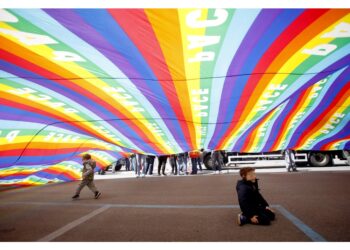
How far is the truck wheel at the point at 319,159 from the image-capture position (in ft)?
46.7

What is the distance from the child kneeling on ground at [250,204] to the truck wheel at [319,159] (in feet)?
39.4

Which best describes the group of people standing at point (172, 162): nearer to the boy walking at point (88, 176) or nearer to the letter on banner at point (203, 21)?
the boy walking at point (88, 176)

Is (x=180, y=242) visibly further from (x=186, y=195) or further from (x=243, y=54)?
(x=186, y=195)

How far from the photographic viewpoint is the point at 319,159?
14359 mm

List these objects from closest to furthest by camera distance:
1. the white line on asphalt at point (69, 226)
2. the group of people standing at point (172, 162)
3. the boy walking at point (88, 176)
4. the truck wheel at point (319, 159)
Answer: the white line on asphalt at point (69, 226) → the boy walking at point (88, 176) → the group of people standing at point (172, 162) → the truck wheel at point (319, 159)

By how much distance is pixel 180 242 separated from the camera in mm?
3273

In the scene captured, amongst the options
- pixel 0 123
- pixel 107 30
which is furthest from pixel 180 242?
pixel 0 123

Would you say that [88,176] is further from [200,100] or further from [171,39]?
[171,39]

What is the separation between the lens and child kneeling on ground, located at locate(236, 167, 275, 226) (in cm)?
384

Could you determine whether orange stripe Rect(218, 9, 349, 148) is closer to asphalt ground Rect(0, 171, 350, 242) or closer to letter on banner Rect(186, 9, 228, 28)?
letter on banner Rect(186, 9, 228, 28)

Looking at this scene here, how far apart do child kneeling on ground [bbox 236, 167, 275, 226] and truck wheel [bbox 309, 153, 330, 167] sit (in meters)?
12.0

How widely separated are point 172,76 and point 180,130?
9.97 feet

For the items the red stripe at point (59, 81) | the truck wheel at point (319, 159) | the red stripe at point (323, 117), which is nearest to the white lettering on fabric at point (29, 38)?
the red stripe at point (59, 81)

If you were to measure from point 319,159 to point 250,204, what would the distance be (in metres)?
12.5
